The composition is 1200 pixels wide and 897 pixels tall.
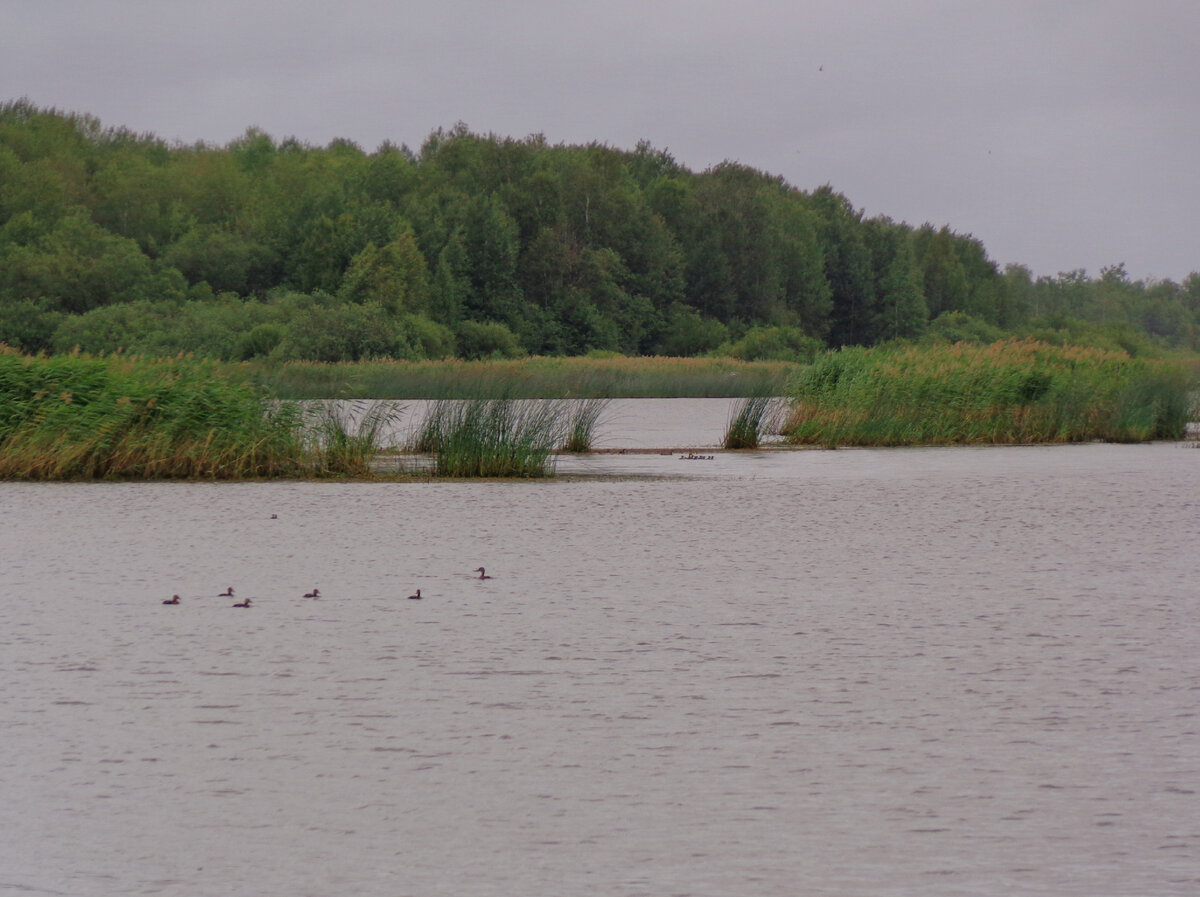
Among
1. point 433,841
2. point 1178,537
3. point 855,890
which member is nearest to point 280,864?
point 433,841

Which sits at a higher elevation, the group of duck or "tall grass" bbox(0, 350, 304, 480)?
"tall grass" bbox(0, 350, 304, 480)

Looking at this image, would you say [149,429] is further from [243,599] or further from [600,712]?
[600,712]

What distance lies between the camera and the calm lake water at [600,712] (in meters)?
3.97

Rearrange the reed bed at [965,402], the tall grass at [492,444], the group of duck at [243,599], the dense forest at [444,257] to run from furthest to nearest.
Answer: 1. the dense forest at [444,257]
2. the reed bed at [965,402]
3. the tall grass at [492,444]
4. the group of duck at [243,599]

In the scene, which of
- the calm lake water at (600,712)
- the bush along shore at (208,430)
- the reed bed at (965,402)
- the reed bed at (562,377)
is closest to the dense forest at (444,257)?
the reed bed at (562,377)

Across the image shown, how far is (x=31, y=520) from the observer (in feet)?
41.2

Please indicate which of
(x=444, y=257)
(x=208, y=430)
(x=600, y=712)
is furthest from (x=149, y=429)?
(x=444, y=257)

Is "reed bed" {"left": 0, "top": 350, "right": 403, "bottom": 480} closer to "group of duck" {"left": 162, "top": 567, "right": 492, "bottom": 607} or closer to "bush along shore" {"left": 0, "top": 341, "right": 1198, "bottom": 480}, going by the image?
"bush along shore" {"left": 0, "top": 341, "right": 1198, "bottom": 480}

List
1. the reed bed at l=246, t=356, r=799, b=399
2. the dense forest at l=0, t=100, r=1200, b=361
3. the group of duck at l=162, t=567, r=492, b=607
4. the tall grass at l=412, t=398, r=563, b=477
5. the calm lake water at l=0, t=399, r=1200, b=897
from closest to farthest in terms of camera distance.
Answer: the calm lake water at l=0, t=399, r=1200, b=897 → the group of duck at l=162, t=567, r=492, b=607 → the tall grass at l=412, t=398, r=563, b=477 → the reed bed at l=246, t=356, r=799, b=399 → the dense forest at l=0, t=100, r=1200, b=361

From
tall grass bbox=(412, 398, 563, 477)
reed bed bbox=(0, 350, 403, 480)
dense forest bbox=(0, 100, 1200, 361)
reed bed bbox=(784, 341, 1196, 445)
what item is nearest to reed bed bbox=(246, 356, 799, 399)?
dense forest bbox=(0, 100, 1200, 361)

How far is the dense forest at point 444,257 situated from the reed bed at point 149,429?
31.1 meters

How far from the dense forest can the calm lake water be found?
39460 millimetres

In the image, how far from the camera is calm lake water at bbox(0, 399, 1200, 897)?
156 inches

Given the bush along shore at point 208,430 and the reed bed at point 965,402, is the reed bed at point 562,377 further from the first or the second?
the bush along shore at point 208,430
